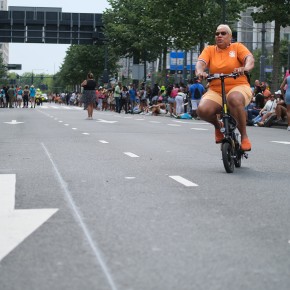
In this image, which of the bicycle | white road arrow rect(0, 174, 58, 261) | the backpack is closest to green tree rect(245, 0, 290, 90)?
the backpack

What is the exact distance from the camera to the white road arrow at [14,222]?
5.09 metres

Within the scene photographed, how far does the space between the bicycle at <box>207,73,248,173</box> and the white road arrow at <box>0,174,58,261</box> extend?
2.97 metres

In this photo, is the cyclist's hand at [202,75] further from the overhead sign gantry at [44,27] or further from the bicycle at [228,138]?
the overhead sign gantry at [44,27]

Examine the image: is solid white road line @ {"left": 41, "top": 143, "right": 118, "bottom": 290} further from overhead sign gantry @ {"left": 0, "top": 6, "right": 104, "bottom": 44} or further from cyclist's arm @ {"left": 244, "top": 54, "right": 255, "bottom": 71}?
overhead sign gantry @ {"left": 0, "top": 6, "right": 104, "bottom": 44}

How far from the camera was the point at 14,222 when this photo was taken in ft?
19.2

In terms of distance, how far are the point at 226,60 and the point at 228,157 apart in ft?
3.94

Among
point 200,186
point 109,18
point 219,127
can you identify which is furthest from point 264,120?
point 109,18

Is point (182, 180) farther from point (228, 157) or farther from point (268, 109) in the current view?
point (268, 109)

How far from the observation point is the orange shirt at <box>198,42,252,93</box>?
10031 millimetres

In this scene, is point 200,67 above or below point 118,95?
above

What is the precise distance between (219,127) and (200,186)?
2.29 meters

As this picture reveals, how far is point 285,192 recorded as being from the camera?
7.73 m

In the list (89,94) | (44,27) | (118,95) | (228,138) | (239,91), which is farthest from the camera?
(44,27)

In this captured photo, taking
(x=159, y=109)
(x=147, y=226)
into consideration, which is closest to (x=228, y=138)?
(x=147, y=226)
